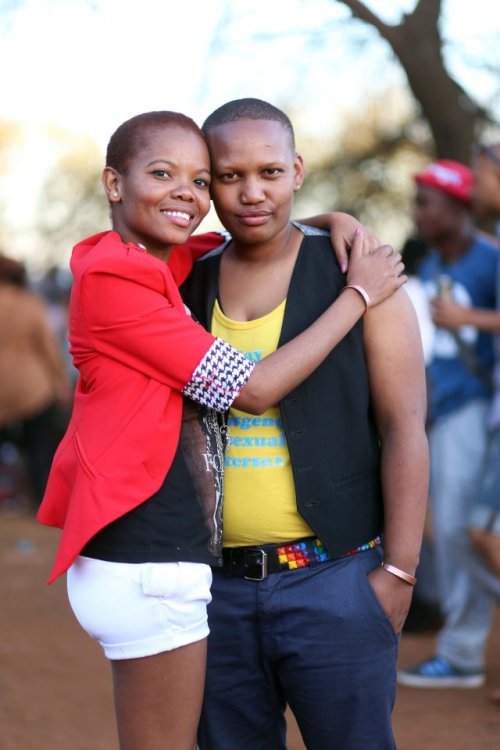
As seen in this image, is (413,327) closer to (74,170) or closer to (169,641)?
(169,641)

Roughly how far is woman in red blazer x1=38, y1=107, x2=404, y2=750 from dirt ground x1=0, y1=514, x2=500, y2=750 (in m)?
2.31

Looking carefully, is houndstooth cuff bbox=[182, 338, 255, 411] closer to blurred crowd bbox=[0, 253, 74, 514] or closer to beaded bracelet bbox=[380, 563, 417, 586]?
beaded bracelet bbox=[380, 563, 417, 586]

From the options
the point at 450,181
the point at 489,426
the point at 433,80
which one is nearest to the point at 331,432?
the point at 489,426

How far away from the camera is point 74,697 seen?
5.32 meters

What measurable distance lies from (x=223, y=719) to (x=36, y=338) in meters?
7.89

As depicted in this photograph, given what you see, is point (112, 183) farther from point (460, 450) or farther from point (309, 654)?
point (460, 450)

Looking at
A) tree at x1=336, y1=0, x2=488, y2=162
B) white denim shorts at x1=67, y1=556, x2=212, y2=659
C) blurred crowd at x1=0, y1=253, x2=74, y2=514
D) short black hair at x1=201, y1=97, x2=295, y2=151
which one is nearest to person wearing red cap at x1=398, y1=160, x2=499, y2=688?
tree at x1=336, y1=0, x2=488, y2=162

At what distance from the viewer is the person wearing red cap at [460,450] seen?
524 cm

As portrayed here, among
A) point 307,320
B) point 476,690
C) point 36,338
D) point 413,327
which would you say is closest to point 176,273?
point 307,320

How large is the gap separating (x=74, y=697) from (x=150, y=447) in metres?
3.25

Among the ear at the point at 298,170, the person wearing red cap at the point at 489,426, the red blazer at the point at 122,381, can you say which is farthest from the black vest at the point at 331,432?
the person wearing red cap at the point at 489,426

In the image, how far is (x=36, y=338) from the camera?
10336mm

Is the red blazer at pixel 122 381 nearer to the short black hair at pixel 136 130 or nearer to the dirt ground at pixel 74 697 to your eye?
the short black hair at pixel 136 130

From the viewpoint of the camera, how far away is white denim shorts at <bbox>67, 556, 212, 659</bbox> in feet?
8.00
